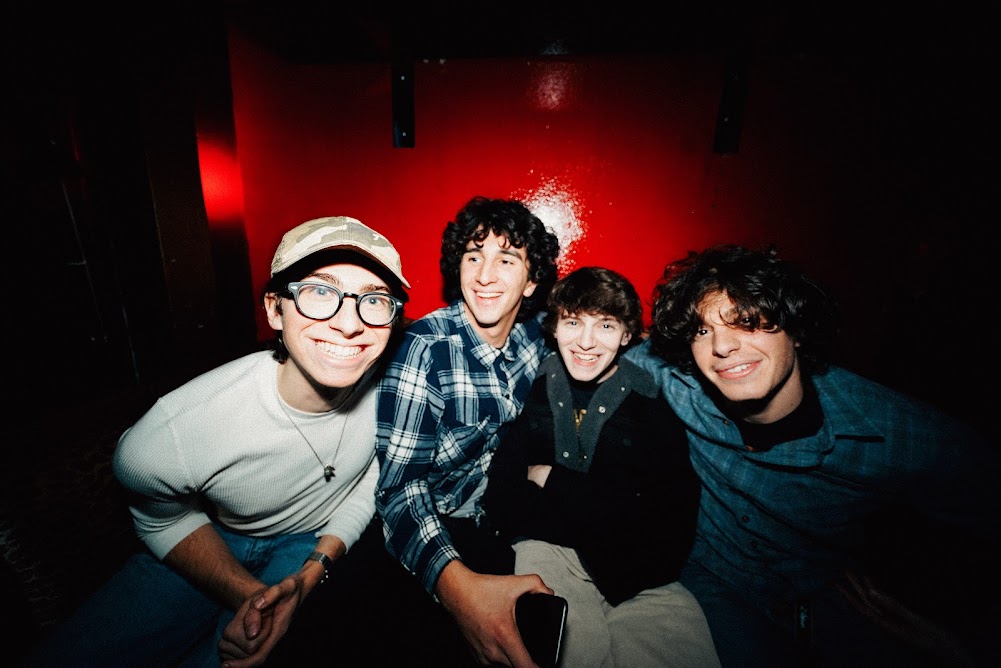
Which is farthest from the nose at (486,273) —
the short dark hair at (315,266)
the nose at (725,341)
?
the nose at (725,341)

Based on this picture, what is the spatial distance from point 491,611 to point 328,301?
4.63ft

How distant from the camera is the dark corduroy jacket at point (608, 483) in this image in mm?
1667

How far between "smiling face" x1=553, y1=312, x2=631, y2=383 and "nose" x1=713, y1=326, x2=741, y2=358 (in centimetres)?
49

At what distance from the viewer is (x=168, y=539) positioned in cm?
149

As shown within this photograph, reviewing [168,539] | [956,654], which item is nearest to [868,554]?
[956,654]

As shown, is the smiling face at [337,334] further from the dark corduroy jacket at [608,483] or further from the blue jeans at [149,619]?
the blue jeans at [149,619]

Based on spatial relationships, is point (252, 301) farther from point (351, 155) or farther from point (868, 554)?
point (868, 554)

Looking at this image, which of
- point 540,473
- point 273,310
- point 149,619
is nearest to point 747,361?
point 540,473

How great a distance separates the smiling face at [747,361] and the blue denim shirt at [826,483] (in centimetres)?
16

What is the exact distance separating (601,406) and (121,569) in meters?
2.47

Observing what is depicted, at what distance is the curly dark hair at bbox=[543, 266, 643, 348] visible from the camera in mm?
1995

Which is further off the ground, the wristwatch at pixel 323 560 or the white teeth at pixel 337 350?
the white teeth at pixel 337 350

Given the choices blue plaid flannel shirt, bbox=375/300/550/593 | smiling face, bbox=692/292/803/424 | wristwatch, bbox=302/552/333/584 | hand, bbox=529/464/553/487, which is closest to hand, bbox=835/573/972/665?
smiling face, bbox=692/292/803/424

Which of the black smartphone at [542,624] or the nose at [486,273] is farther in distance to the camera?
the nose at [486,273]
